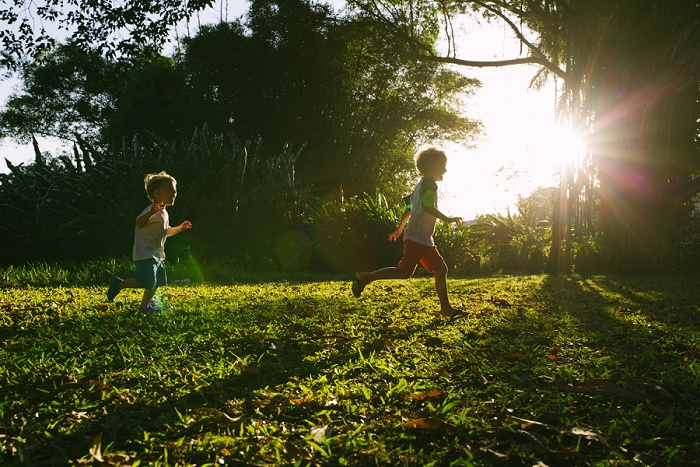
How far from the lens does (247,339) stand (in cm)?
371

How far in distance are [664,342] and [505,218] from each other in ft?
34.4

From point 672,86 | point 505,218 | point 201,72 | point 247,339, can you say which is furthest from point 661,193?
point 201,72

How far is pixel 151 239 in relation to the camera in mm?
4809

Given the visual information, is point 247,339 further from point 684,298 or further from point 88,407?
point 684,298

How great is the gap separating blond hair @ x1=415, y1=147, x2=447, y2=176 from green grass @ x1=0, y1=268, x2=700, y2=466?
4.63 ft

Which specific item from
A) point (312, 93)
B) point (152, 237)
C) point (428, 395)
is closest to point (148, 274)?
point (152, 237)

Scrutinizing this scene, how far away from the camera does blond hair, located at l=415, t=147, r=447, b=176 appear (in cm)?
492

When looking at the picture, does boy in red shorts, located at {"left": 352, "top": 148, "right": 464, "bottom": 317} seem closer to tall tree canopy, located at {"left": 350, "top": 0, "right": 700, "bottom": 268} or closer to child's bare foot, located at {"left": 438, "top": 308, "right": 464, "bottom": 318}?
child's bare foot, located at {"left": 438, "top": 308, "right": 464, "bottom": 318}

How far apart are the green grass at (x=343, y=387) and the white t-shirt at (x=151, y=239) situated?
0.56 m

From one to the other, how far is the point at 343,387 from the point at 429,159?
279cm

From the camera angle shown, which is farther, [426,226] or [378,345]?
[426,226]

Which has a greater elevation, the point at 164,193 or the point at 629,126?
the point at 629,126

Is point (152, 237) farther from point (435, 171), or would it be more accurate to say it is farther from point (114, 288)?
point (435, 171)

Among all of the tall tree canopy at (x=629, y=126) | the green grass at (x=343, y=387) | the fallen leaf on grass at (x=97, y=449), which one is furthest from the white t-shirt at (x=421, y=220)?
the tall tree canopy at (x=629, y=126)
